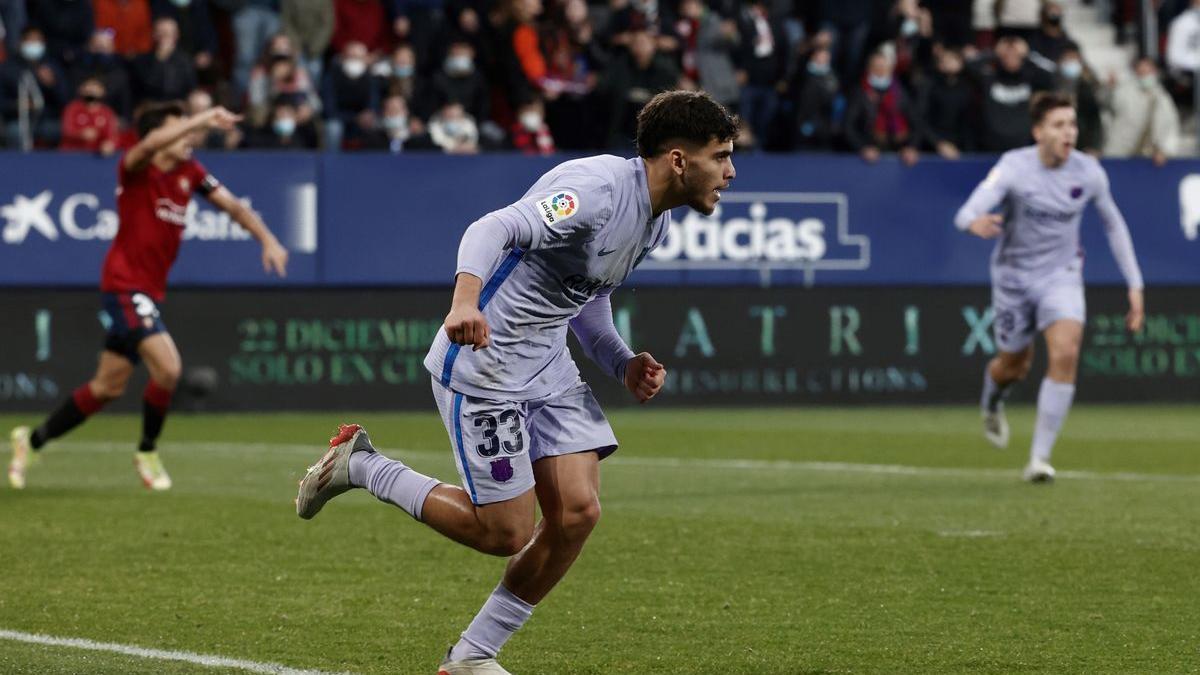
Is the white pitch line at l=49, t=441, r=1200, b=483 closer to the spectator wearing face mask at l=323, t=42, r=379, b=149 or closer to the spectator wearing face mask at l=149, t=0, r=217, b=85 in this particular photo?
the spectator wearing face mask at l=323, t=42, r=379, b=149

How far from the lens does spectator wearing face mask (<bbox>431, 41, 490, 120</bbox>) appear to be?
20.5 m

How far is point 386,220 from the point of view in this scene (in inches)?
775

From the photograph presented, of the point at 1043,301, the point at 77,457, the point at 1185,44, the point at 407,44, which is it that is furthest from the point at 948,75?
the point at 77,457

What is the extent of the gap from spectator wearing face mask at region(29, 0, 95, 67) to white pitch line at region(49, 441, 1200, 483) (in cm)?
593

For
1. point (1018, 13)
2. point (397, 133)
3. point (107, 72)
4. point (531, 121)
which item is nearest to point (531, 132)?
point (531, 121)

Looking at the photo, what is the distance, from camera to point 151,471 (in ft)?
40.4

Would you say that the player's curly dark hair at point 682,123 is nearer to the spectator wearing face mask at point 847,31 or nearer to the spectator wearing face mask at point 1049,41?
the spectator wearing face mask at point 847,31

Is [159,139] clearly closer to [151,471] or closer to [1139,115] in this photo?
[151,471]

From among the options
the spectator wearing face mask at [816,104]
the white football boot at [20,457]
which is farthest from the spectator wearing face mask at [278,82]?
the white football boot at [20,457]

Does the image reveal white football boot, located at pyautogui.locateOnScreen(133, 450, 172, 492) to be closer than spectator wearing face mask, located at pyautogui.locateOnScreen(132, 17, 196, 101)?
Yes

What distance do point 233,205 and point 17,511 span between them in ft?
7.38

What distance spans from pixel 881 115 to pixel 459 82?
4461 mm

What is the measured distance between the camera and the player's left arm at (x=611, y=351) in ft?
21.2

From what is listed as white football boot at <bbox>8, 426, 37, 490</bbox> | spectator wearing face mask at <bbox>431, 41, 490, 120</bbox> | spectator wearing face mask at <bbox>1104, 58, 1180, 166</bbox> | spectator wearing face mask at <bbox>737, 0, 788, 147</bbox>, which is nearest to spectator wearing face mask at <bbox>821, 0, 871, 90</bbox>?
spectator wearing face mask at <bbox>737, 0, 788, 147</bbox>
